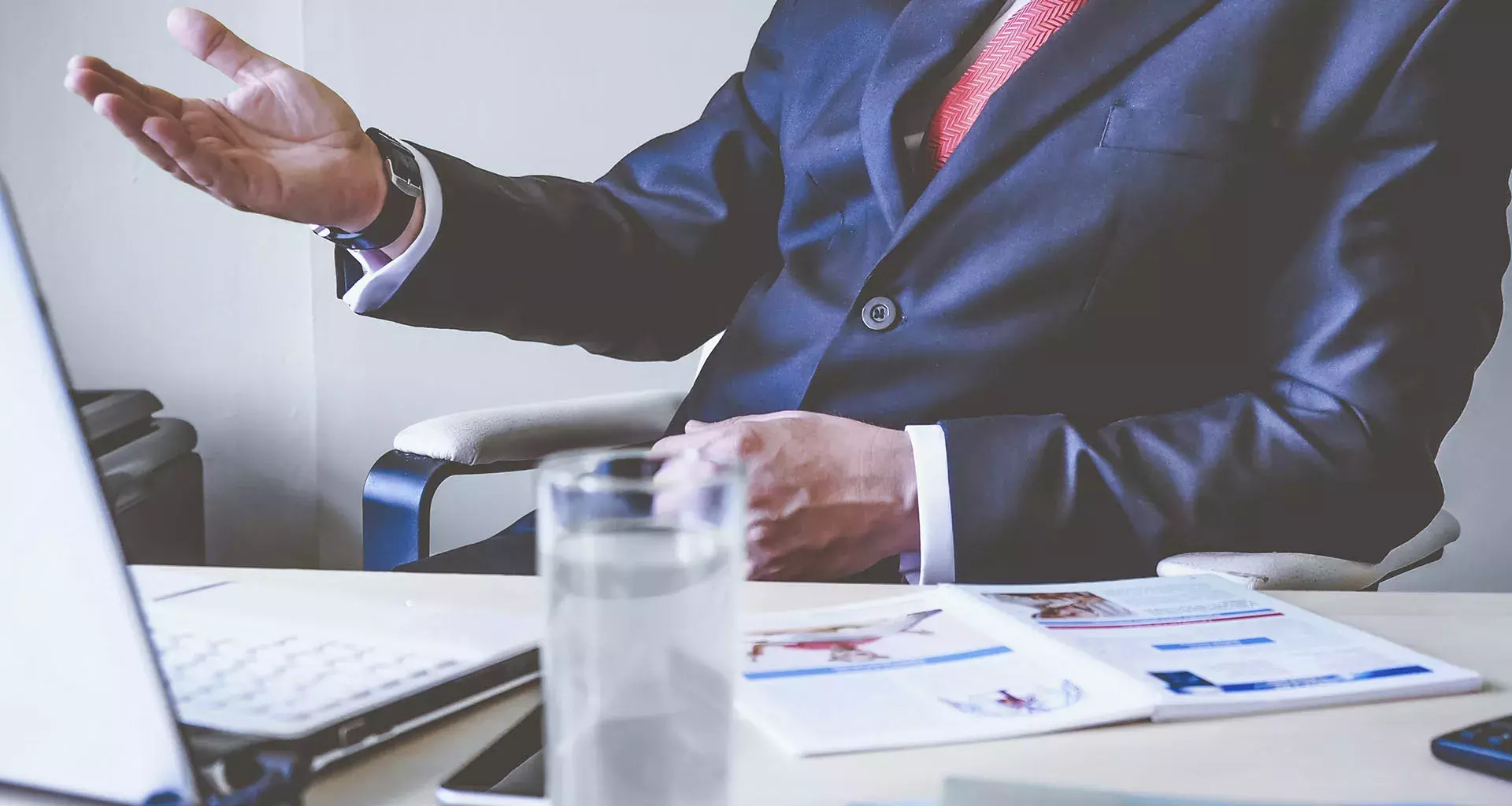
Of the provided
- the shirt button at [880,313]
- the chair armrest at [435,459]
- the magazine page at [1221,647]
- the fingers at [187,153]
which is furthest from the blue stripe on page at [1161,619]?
the fingers at [187,153]

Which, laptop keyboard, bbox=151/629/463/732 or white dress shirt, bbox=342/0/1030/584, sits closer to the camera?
laptop keyboard, bbox=151/629/463/732

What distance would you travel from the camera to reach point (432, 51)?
1.90 m

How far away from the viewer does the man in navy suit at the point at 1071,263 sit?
93cm

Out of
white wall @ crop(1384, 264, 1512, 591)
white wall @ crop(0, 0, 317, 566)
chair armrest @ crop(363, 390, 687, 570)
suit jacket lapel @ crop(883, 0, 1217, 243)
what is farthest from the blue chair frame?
white wall @ crop(1384, 264, 1512, 591)

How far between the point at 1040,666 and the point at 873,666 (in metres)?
0.08

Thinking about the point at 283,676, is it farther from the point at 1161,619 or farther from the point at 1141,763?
the point at 1161,619

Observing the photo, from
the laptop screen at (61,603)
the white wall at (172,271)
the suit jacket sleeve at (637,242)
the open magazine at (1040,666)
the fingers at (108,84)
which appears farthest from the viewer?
the white wall at (172,271)

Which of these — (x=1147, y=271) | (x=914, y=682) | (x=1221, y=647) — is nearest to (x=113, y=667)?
(x=914, y=682)

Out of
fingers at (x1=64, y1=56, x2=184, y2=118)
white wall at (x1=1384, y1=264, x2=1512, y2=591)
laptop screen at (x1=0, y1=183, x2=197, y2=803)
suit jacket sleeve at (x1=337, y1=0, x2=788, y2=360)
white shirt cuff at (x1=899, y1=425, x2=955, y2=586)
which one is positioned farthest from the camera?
white wall at (x1=1384, y1=264, x2=1512, y2=591)

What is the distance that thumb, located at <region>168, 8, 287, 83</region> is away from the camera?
0.92 m

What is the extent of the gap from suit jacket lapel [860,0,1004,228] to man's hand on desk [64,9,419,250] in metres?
0.47

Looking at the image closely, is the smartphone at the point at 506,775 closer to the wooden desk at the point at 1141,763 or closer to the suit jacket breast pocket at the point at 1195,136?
the wooden desk at the point at 1141,763

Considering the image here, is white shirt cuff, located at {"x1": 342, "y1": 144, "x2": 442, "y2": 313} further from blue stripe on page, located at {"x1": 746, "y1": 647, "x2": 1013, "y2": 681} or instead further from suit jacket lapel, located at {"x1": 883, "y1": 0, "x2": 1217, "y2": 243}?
blue stripe on page, located at {"x1": 746, "y1": 647, "x2": 1013, "y2": 681}

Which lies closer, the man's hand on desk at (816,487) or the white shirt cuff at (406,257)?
the man's hand on desk at (816,487)
